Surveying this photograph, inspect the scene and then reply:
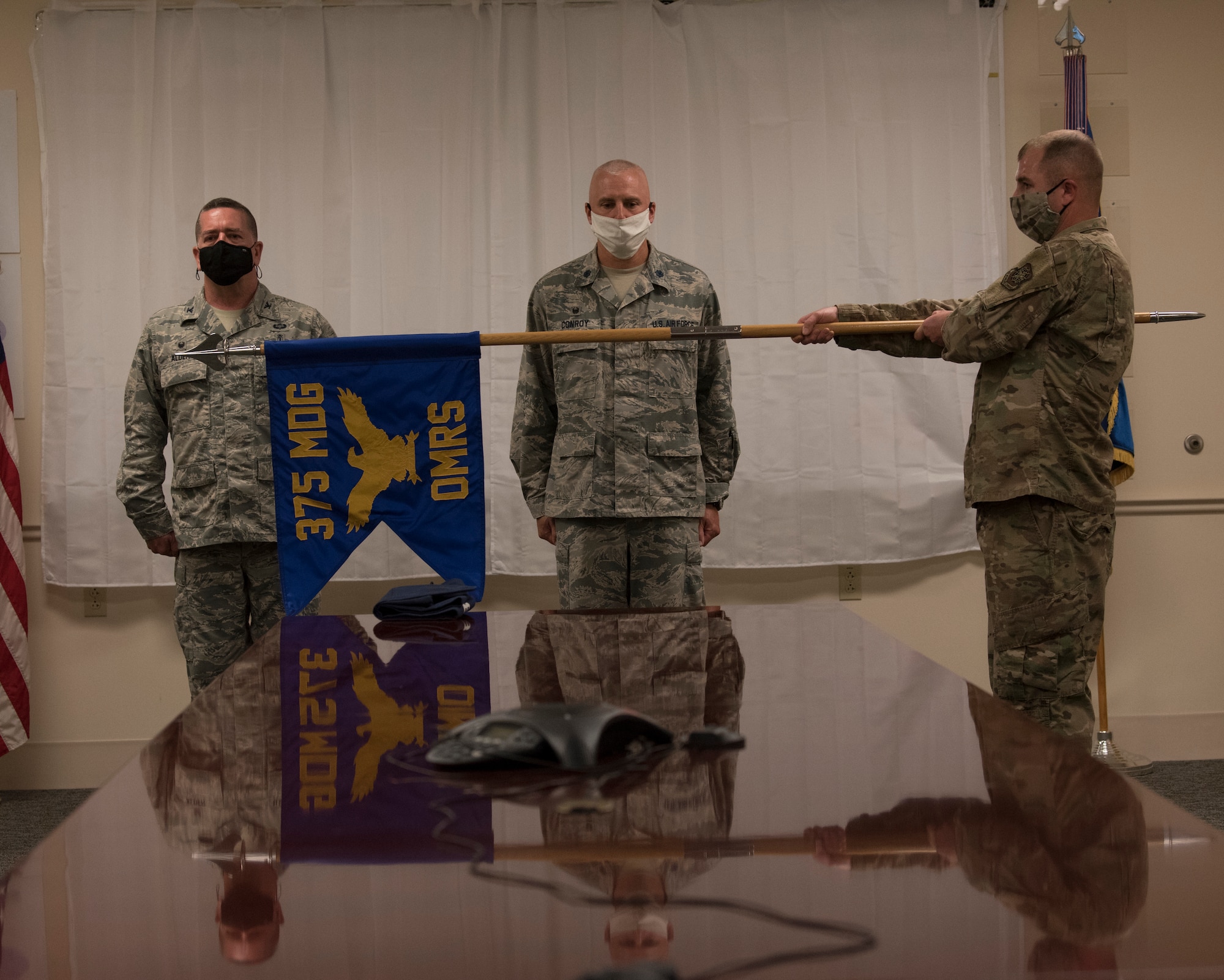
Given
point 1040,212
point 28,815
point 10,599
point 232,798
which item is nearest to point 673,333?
point 1040,212

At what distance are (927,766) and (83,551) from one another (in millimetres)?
3245

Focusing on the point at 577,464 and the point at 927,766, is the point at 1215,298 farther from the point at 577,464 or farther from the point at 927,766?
the point at 927,766

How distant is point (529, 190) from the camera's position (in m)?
3.62

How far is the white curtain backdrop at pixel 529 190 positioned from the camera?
11.7 feet

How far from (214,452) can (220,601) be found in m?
0.39

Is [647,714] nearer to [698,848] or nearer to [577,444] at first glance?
[698,848]

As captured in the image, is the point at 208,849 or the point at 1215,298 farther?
the point at 1215,298

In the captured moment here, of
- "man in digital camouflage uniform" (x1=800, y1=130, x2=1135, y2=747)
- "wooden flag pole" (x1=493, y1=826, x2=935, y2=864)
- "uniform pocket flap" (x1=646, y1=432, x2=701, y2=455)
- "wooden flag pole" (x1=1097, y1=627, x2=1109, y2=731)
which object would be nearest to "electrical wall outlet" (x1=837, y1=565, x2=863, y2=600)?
"wooden flag pole" (x1=1097, y1=627, x2=1109, y2=731)

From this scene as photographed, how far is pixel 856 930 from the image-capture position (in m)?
0.64

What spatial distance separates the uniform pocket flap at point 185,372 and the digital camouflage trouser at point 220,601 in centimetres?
44

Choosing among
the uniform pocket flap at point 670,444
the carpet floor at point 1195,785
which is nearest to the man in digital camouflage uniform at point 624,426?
the uniform pocket flap at point 670,444

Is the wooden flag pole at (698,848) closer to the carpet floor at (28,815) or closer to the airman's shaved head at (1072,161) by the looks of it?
the airman's shaved head at (1072,161)

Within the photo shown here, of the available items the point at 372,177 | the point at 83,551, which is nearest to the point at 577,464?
the point at 372,177

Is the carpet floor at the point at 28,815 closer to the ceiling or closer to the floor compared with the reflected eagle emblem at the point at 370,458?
closer to the floor
